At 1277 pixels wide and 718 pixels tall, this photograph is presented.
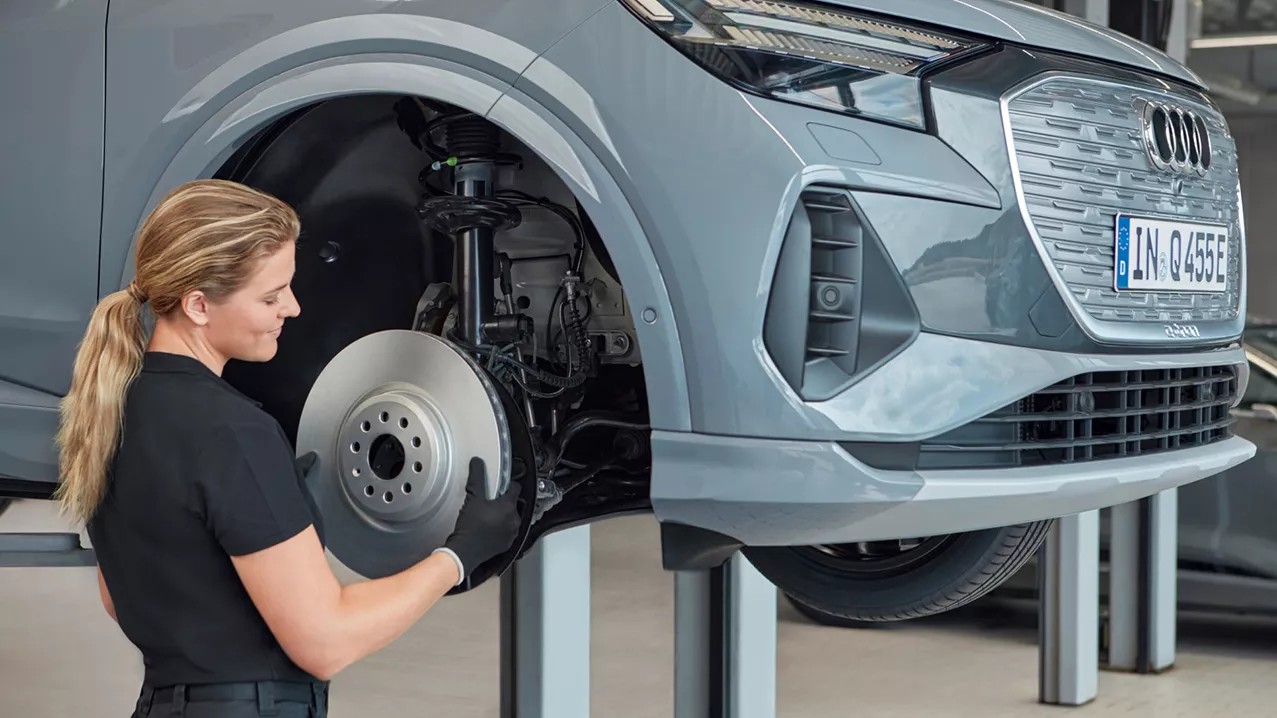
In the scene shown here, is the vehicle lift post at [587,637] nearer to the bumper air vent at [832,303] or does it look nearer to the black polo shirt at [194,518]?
the bumper air vent at [832,303]

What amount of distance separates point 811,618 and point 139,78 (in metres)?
4.04

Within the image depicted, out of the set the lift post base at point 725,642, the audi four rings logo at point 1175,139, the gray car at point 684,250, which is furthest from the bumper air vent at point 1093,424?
the lift post base at point 725,642

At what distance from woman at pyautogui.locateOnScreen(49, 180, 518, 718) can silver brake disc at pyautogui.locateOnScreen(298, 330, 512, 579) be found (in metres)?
0.30

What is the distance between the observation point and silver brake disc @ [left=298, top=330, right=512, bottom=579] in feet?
6.01

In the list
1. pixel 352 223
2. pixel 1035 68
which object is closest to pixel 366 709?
pixel 352 223

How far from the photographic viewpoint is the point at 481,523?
174cm

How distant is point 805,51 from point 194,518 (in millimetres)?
877

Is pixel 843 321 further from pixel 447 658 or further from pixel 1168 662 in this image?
pixel 1168 662

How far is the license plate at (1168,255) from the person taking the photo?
1.84m

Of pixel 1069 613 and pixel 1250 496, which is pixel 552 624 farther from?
pixel 1250 496

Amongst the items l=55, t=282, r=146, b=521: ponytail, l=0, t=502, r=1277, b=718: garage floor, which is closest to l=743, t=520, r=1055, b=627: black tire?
l=55, t=282, r=146, b=521: ponytail

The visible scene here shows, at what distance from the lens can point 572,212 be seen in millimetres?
2037

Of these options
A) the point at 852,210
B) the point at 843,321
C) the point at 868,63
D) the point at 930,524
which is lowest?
the point at 930,524

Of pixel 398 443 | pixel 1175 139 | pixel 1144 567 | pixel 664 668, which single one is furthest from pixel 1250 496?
pixel 398 443
